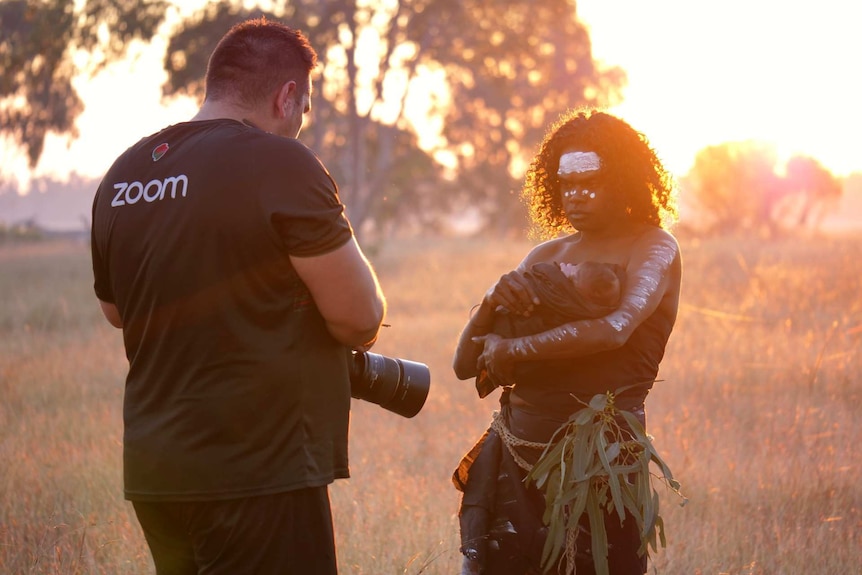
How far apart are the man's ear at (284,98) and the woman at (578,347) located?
86 centimetres

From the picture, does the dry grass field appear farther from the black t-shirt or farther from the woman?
the black t-shirt

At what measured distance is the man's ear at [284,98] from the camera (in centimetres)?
270

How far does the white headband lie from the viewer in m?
3.29

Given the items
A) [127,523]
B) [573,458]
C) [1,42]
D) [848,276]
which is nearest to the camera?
[573,458]

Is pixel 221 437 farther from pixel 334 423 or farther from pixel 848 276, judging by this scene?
pixel 848 276

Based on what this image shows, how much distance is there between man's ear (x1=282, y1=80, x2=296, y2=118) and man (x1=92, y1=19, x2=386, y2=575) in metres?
0.15

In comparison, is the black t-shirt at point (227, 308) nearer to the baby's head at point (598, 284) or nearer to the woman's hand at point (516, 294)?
the woman's hand at point (516, 294)

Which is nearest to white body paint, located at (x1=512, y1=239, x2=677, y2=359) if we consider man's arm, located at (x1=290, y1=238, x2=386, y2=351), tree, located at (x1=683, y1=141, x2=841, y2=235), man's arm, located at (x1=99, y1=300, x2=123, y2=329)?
man's arm, located at (x1=290, y1=238, x2=386, y2=351)

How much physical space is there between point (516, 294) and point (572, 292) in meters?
0.18

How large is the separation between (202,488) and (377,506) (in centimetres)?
290

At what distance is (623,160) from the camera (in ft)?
10.9

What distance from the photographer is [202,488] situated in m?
2.49

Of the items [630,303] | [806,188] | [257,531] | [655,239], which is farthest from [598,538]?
[806,188]

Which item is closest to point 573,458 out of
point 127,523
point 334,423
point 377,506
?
point 334,423
